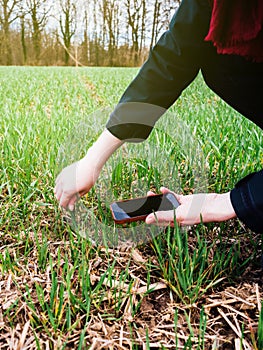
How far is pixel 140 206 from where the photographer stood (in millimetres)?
1223

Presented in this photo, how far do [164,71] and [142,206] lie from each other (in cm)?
44

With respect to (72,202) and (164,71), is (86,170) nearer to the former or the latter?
(72,202)

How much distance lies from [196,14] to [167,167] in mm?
564

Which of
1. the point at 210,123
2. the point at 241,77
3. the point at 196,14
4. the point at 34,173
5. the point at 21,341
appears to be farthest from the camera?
the point at 210,123

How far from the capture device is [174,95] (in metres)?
Answer: 1.05

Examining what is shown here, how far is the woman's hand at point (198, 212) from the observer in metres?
1.05

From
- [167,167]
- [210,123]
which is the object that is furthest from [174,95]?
[210,123]

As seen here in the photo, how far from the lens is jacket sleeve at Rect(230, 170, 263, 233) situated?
973 mm

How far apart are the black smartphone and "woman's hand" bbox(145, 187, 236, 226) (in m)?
0.08

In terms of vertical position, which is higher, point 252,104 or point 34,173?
point 252,104

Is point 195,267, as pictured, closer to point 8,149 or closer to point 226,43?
point 226,43

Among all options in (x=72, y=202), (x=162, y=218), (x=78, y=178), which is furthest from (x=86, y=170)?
(x=162, y=218)

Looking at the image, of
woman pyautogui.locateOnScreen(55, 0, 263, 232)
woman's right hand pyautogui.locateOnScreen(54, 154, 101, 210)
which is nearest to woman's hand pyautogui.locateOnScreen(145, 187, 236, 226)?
woman pyautogui.locateOnScreen(55, 0, 263, 232)

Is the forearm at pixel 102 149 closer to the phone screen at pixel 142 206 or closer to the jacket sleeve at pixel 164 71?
the jacket sleeve at pixel 164 71
